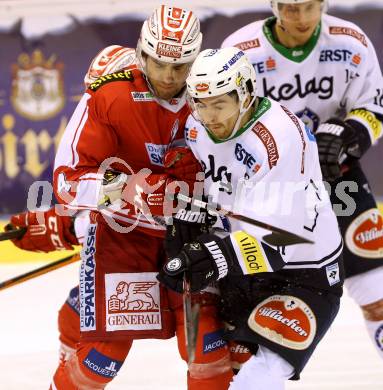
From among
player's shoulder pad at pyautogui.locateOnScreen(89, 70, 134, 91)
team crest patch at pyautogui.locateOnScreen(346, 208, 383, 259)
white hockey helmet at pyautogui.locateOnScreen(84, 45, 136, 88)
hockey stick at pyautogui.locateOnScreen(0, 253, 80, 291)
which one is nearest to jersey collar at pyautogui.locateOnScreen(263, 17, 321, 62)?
white hockey helmet at pyautogui.locateOnScreen(84, 45, 136, 88)

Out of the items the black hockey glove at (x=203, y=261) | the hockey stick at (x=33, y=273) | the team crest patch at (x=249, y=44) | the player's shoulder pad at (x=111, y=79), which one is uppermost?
the player's shoulder pad at (x=111, y=79)

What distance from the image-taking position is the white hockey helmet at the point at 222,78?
299 cm

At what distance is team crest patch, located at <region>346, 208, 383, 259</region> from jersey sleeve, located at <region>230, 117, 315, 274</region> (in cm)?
99

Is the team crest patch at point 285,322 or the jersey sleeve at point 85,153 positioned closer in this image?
the team crest patch at point 285,322

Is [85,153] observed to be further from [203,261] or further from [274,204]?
[274,204]

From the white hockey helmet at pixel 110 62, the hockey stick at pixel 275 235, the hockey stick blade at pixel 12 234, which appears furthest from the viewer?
the white hockey helmet at pixel 110 62

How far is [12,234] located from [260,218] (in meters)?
1.09

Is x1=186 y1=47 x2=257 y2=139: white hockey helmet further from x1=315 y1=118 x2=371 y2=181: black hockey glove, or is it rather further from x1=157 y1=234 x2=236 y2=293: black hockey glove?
x1=315 y1=118 x2=371 y2=181: black hockey glove

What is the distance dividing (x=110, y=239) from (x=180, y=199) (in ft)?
1.13

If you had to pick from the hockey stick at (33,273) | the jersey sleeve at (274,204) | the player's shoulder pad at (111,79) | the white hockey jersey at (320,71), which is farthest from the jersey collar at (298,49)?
the hockey stick at (33,273)

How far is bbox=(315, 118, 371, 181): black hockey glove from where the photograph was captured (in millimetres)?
3719

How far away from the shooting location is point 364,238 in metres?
4.00

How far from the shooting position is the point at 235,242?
3021 millimetres

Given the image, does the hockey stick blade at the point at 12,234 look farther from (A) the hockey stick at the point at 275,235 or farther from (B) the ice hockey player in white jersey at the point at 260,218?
(A) the hockey stick at the point at 275,235
